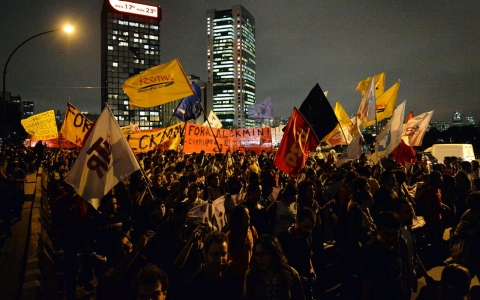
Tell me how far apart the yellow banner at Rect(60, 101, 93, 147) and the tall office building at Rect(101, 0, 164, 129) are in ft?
384

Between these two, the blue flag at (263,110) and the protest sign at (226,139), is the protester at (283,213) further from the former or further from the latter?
the blue flag at (263,110)

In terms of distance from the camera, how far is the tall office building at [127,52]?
406 ft

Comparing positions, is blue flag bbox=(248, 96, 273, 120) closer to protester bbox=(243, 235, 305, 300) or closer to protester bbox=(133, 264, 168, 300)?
protester bbox=(243, 235, 305, 300)

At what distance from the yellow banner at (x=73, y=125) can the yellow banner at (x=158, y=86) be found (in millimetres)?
2172

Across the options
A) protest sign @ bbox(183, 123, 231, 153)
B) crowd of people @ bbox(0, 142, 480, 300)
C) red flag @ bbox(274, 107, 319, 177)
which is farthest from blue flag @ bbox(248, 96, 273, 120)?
crowd of people @ bbox(0, 142, 480, 300)

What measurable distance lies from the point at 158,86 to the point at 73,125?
3366mm

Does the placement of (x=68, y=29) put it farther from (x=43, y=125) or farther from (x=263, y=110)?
(x=263, y=110)

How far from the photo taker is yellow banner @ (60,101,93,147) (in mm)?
10750

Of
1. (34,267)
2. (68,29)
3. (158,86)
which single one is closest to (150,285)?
(34,267)

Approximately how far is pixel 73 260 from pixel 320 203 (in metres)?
4.59

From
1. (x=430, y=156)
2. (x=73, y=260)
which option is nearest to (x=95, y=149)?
(x=73, y=260)

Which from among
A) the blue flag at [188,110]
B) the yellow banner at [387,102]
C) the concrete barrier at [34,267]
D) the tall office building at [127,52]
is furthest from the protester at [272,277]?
the tall office building at [127,52]

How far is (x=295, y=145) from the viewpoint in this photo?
24.1ft

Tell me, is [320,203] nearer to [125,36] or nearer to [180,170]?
[180,170]
